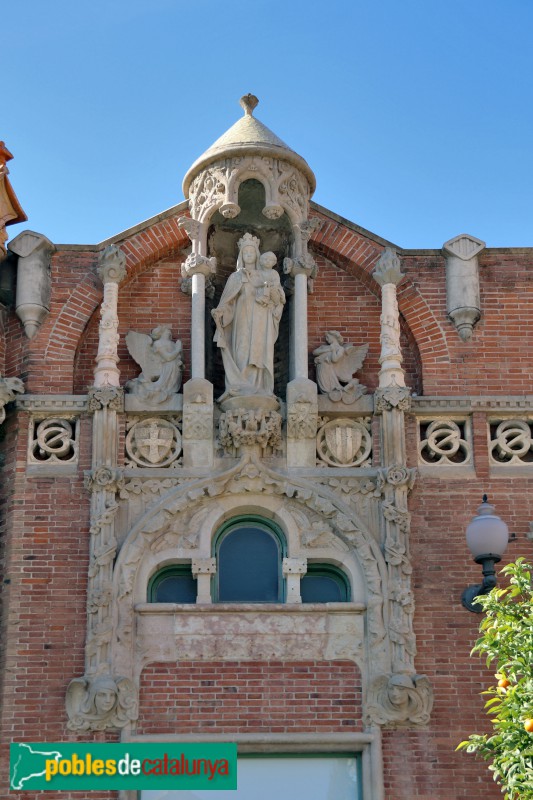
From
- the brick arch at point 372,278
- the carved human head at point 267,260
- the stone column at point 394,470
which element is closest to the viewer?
the stone column at point 394,470

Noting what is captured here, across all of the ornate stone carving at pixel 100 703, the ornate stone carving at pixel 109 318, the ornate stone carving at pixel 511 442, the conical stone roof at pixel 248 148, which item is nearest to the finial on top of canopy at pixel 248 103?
the conical stone roof at pixel 248 148

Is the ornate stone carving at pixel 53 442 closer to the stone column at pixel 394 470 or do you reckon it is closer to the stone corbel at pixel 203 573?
the stone corbel at pixel 203 573

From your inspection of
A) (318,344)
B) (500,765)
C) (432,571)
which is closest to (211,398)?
(318,344)

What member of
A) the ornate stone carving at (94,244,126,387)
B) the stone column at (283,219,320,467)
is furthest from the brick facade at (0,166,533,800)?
the stone column at (283,219,320,467)

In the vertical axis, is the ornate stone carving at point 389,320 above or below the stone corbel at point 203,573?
above

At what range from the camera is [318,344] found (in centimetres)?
1914

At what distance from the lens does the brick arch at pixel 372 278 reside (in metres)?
19.0

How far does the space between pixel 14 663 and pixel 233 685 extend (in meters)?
2.38

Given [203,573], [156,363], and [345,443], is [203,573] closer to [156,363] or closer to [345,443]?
[345,443]

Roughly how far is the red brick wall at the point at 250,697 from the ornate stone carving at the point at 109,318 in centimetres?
353

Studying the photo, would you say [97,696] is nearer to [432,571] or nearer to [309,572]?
[309,572]

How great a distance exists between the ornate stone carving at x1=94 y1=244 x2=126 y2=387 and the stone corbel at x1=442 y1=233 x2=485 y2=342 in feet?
13.2

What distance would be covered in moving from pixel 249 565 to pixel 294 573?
616mm

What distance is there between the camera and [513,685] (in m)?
14.3
